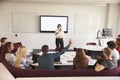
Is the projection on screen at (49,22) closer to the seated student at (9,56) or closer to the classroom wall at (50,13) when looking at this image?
the classroom wall at (50,13)

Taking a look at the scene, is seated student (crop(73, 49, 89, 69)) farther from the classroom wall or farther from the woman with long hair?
the classroom wall

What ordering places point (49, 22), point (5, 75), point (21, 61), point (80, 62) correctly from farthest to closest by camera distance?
1. point (49, 22)
2. point (21, 61)
3. point (80, 62)
4. point (5, 75)

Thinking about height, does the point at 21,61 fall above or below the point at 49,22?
below

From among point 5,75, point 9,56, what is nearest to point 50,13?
point 9,56

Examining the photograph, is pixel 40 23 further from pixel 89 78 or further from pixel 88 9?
pixel 89 78

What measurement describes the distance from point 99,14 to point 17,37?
162 inches

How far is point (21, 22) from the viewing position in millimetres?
8891

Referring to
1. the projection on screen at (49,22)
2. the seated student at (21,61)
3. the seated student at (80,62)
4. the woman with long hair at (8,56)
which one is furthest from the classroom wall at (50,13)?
the seated student at (80,62)

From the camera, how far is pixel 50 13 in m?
9.09

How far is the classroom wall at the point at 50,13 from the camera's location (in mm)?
8852

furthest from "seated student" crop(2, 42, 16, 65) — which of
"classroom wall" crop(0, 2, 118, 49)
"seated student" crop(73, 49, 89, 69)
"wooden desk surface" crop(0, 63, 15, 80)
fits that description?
"classroom wall" crop(0, 2, 118, 49)

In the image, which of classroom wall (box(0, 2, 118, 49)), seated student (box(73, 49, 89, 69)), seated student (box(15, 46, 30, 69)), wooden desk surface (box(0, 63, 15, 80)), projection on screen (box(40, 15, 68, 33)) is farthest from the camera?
projection on screen (box(40, 15, 68, 33))

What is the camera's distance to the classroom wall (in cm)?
885

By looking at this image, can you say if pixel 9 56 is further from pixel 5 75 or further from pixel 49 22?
pixel 49 22
